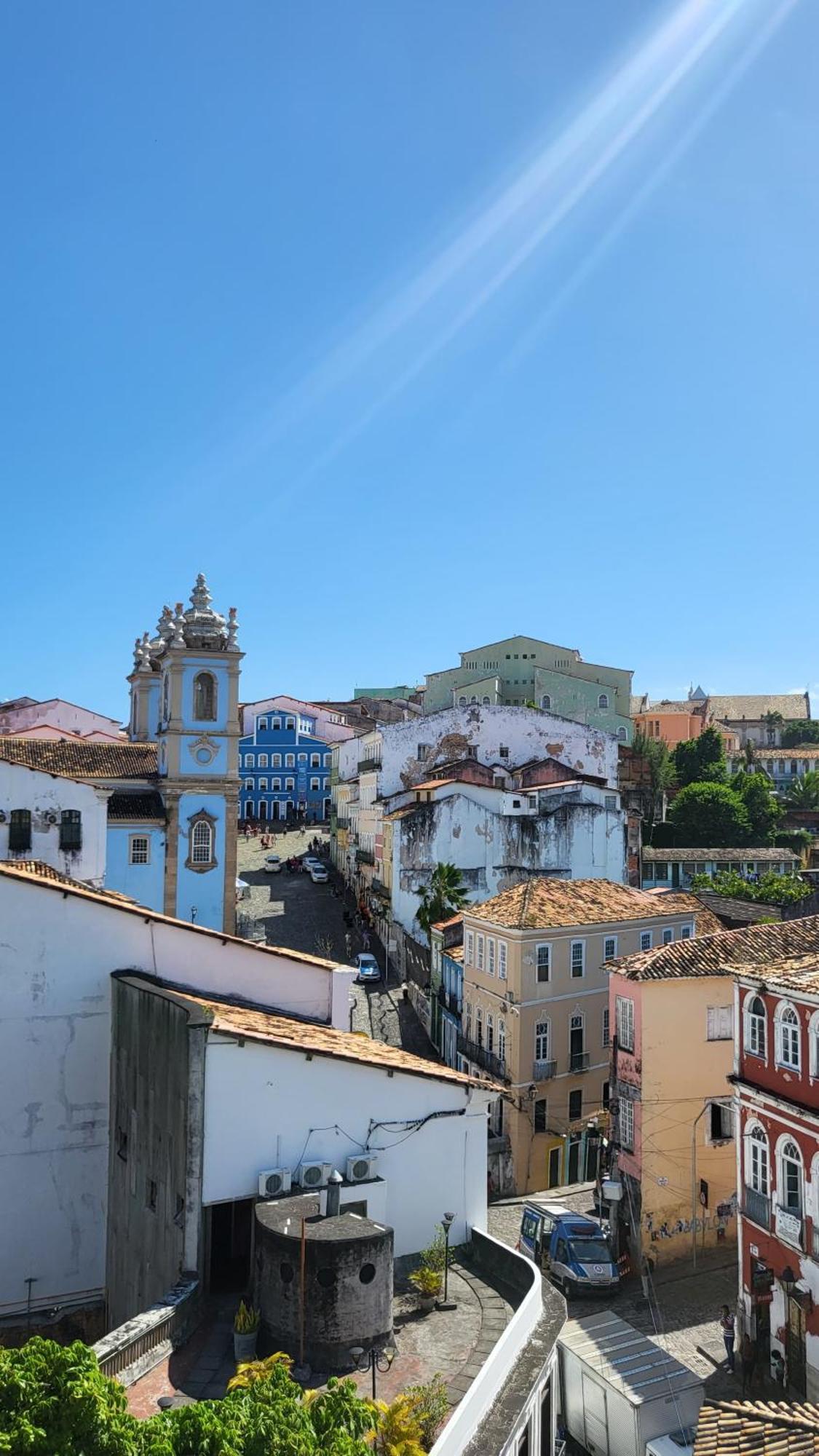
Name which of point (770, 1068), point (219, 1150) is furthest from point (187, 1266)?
point (770, 1068)

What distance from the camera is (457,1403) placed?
11289 mm

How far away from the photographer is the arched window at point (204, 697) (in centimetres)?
4131

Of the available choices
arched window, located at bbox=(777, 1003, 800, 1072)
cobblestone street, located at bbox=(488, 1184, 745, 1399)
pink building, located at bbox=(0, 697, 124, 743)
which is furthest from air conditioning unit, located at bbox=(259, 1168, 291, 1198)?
pink building, located at bbox=(0, 697, 124, 743)

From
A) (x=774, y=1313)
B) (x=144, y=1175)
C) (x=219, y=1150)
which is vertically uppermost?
(x=219, y=1150)

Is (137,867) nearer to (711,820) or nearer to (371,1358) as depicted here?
(371,1358)

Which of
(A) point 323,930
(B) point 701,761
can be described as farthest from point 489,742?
(B) point 701,761

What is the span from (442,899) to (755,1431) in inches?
1285

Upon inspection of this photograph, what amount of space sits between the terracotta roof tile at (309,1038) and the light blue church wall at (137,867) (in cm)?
2246

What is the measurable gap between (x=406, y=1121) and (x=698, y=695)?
129 meters

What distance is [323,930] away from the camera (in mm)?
50281

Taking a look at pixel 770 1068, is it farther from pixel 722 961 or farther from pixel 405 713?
pixel 405 713

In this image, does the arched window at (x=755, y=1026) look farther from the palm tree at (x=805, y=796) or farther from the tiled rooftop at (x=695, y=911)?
the palm tree at (x=805, y=796)

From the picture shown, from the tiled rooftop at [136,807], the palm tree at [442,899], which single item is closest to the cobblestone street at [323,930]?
the palm tree at [442,899]

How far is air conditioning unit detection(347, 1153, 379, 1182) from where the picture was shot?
574 inches
